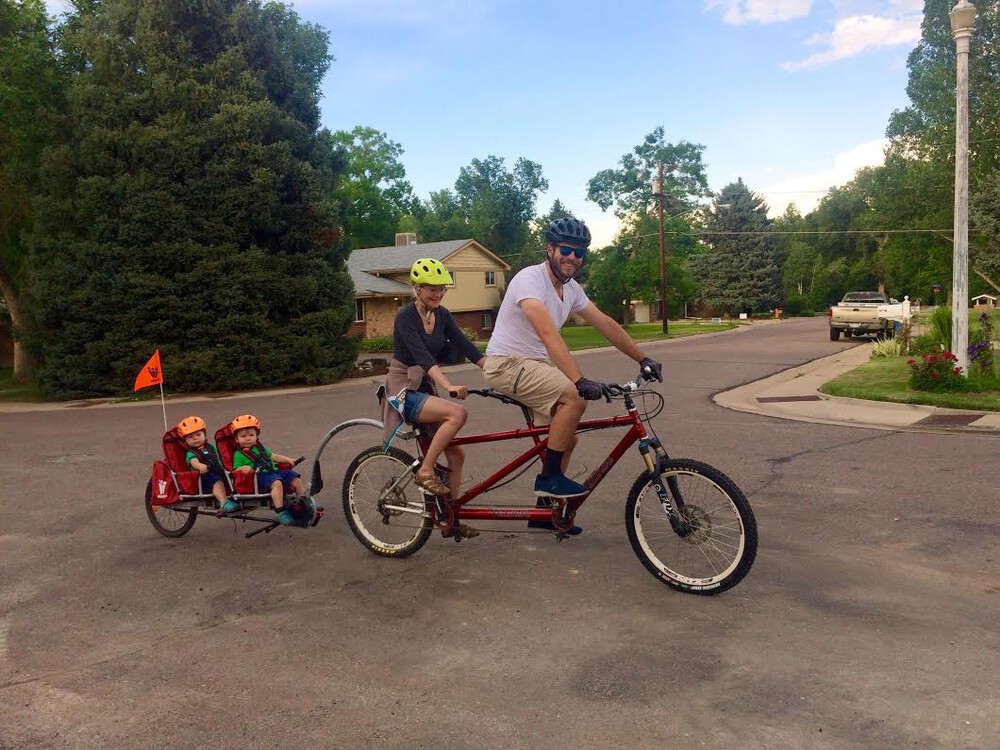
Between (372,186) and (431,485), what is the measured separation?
72821 mm

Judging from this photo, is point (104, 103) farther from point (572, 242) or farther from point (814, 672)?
point (814, 672)

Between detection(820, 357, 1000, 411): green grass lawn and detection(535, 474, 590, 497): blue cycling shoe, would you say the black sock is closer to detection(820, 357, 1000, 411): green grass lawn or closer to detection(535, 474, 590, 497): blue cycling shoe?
detection(535, 474, 590, 497): blue cycling shoe

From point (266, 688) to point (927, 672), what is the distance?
305 cm

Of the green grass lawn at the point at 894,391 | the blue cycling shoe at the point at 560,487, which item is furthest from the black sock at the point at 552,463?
the green grass lawn at the point at 894,391

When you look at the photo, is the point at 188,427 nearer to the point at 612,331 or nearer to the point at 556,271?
the point at 556,271

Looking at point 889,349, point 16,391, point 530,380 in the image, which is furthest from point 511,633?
point 16,391

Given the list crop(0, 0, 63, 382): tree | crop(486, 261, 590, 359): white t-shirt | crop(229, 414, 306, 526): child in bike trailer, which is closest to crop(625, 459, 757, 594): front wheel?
crop(486, 261, 590, 359): white t-shirt

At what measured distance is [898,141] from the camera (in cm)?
5266

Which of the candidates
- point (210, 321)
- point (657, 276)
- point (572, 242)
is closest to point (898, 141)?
point (657, 276)

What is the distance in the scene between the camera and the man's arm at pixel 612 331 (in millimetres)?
5305

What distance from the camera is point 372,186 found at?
247 feet

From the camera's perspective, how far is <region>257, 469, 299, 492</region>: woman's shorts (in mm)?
6270

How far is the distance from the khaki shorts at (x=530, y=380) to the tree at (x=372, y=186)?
67481mm

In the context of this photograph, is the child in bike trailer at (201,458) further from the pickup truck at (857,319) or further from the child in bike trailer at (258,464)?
the pickup truck at (857,319)
